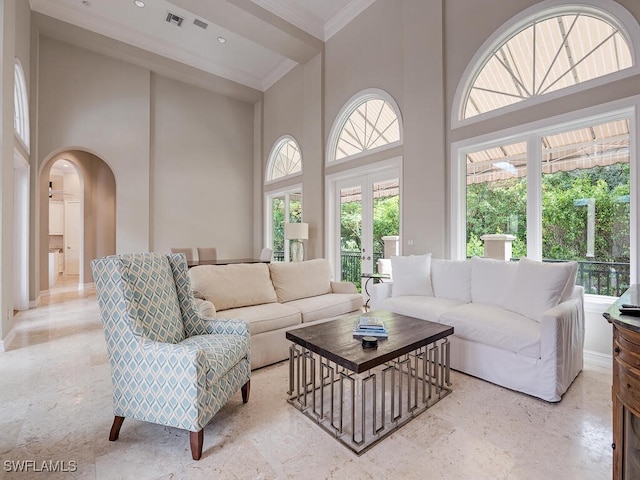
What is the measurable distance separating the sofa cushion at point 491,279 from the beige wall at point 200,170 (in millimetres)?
5862

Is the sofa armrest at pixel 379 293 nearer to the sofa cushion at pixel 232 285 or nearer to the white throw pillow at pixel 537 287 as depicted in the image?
the sofa cushion at pixel 232 285

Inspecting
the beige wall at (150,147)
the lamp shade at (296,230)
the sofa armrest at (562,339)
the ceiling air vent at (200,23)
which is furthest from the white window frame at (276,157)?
the sofa armrest at (562,339)

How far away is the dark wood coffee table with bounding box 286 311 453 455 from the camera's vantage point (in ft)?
5.96

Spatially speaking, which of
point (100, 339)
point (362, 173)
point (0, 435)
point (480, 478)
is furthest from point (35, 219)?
point (480, 478)

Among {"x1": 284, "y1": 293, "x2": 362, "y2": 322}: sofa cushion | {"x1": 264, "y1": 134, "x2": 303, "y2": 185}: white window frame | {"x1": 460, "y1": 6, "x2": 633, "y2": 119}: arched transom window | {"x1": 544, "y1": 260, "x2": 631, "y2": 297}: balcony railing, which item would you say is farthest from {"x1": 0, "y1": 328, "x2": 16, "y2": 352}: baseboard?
{"x1": 544, "y1": 260, "x2": 631, "y2": 297}: balcony railing

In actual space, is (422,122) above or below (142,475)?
above

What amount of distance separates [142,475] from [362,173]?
449 centimetres

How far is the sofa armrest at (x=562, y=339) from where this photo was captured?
2.19 metres

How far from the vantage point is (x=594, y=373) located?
270 cm

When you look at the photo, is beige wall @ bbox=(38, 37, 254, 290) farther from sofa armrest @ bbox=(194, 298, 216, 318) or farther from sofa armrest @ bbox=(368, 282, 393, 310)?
sofa armrest @ bbox=(368, 282, 393, 310)

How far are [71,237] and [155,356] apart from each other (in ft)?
33.0

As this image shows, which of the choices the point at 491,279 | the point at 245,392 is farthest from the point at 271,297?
the point at 491,279

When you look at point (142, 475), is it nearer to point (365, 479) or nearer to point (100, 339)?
point (365, 479)

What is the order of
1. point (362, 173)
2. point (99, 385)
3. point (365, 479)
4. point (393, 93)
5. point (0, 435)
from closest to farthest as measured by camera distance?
point (365, 479)
point (0, 435)
point (99, 385)
point (393, 93)
point (362, 173)
